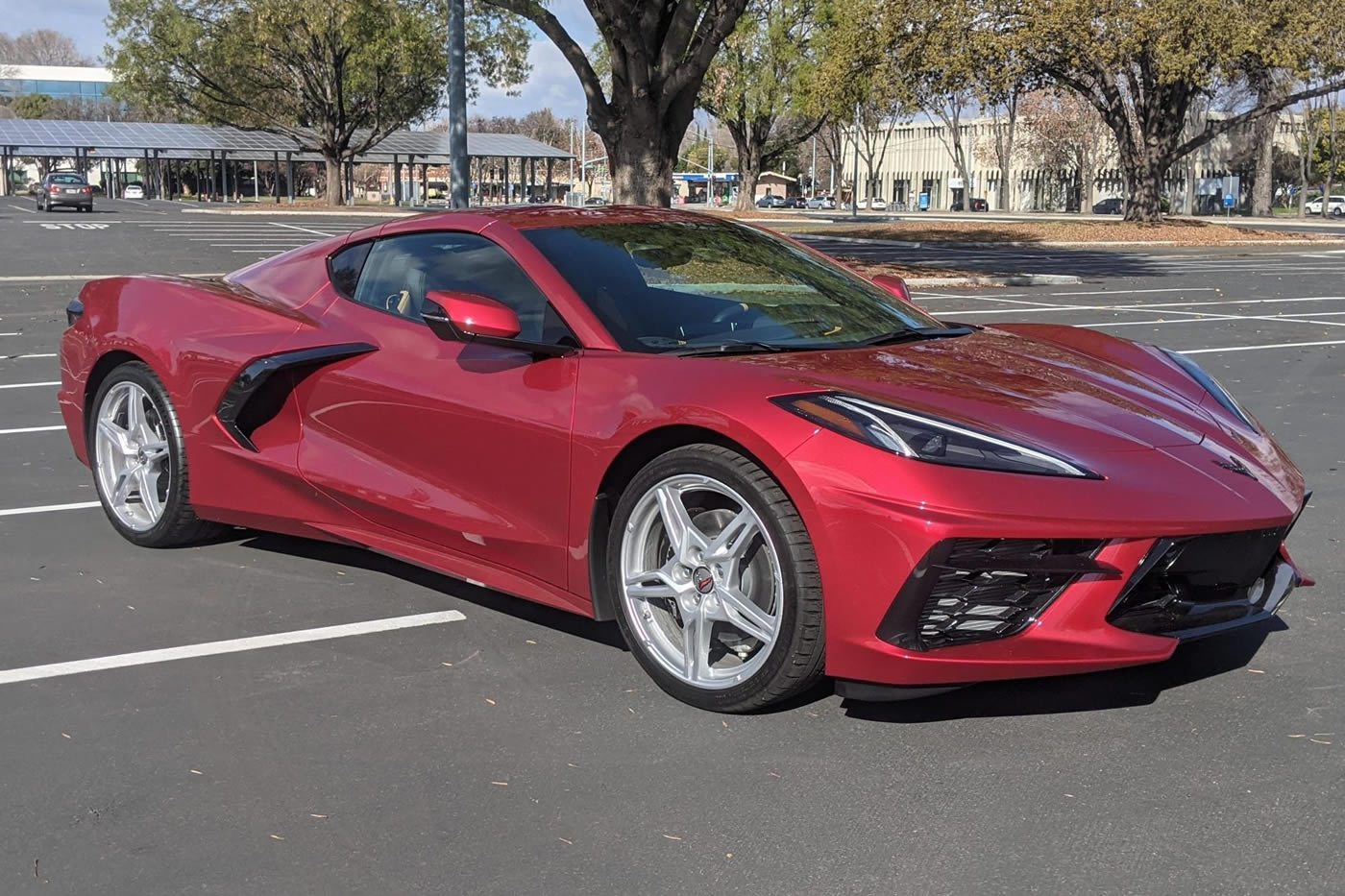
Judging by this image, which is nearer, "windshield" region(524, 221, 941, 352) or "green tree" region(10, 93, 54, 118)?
"windshield" region(524, 221, 941, 352)

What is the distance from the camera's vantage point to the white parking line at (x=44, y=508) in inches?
233

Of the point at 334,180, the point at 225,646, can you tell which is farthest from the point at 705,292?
the point at 334,180

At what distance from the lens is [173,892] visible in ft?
8.84

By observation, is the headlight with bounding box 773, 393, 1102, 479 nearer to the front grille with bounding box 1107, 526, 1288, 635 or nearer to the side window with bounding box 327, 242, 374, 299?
the front grille with bounding box 1107, 526, 1288, 635

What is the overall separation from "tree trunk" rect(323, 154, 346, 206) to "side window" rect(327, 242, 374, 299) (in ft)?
185

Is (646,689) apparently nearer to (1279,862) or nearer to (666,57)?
(1279,862)

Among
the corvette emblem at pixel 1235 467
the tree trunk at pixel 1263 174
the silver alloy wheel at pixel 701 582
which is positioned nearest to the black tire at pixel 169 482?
the silver alloy wheel at pixel 701 582

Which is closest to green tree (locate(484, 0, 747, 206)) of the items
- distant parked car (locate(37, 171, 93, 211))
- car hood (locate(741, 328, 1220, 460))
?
car hood (locate(741, 328, 1220, 460))

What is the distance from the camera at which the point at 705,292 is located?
169 inches

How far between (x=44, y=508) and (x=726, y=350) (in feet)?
12.0

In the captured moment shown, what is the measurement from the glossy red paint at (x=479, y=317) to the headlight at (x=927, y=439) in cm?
93

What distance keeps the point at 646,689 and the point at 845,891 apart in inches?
48.5

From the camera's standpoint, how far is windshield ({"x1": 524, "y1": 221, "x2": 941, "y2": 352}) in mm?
4090

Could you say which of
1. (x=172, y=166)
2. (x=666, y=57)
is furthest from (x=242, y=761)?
(x=172, y=166)
